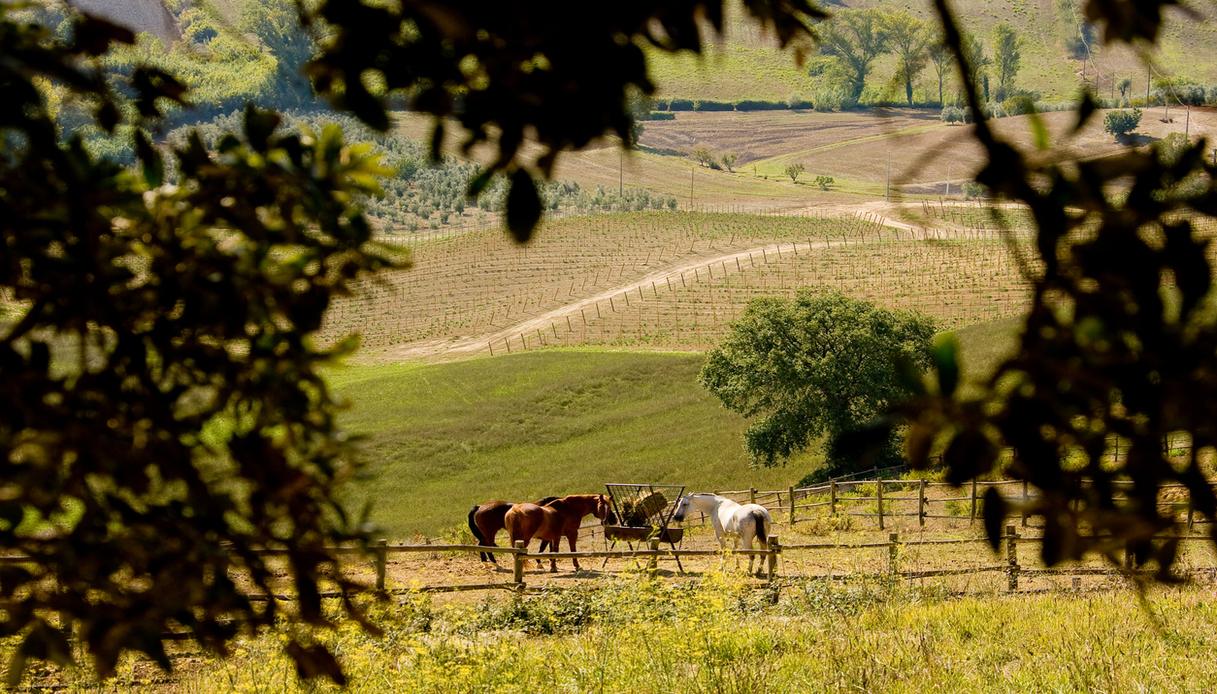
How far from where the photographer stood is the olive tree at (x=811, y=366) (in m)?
48.3

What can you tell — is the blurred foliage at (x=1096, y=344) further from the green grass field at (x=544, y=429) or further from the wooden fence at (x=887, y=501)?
the green grass field at (x=544, y=429)

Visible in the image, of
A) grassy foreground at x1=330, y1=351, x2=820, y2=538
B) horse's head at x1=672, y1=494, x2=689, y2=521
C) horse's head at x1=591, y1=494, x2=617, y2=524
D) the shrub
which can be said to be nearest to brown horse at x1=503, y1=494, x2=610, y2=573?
horse's head at x1=591, y1=494, x2=617, y2=524

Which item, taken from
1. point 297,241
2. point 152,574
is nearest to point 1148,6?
point 297,241

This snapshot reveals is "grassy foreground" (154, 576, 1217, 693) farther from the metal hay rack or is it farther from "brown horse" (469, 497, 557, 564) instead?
"brown horse" (469, 497, 557, 564)

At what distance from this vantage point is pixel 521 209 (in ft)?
7.11

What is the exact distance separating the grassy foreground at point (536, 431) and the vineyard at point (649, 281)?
284 inches

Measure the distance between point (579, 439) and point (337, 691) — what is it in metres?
53.5

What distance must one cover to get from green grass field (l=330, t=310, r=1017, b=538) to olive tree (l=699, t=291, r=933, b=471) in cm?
257

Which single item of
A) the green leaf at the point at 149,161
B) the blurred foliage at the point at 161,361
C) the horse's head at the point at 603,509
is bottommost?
the horse's head at the point at 603,509

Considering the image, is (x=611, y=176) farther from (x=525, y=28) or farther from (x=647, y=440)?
(x=525, y=28)

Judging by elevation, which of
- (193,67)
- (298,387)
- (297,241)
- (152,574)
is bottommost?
(152,574)

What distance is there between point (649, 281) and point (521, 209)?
9361cm

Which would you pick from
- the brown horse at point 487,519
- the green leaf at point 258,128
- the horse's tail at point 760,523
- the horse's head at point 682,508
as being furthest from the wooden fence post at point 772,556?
the green leaf at point 258,128

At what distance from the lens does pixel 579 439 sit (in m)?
61.4
